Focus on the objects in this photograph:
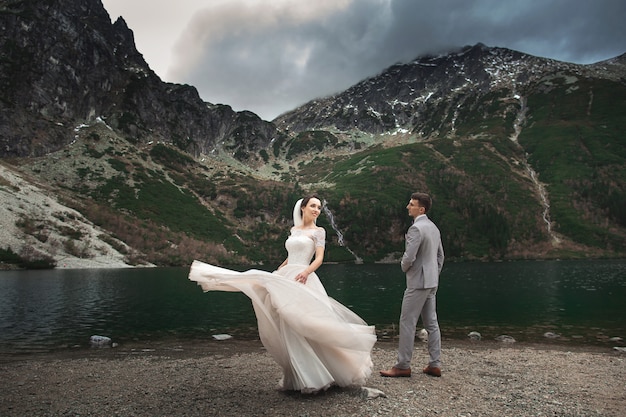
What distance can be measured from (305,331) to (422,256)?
3720mm

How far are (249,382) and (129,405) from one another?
307cm

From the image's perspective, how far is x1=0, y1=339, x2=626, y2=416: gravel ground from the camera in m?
8.09

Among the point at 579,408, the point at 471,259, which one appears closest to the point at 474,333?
the point at 579,408

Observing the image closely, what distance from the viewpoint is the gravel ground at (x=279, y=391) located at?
26.6ft

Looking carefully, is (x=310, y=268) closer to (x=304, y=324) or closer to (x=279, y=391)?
(x=304, y=324)

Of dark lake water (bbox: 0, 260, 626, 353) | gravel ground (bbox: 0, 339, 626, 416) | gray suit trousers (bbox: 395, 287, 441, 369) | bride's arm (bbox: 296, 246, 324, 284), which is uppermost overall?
bride's arm (bbox: 296, 246, 324, 284)

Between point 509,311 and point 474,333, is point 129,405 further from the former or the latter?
point 509,311

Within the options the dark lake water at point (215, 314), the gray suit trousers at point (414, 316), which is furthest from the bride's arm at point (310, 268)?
the dark lake water at point (215, 314)

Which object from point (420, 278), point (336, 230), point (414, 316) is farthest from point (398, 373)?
point (336, 230)

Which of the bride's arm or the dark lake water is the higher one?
the bride's arm

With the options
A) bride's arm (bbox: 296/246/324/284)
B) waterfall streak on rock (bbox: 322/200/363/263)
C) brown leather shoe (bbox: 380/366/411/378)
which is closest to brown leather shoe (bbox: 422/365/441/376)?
brown leather shoe (bbox: 380/366/411/378)

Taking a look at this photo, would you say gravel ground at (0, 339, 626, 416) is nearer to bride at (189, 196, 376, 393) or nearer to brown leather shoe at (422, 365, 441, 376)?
brown leather shoe at (422, 365, 441, 376)

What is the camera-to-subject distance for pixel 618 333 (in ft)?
79.2

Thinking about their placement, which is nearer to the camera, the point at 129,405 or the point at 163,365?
the point at 129,405
